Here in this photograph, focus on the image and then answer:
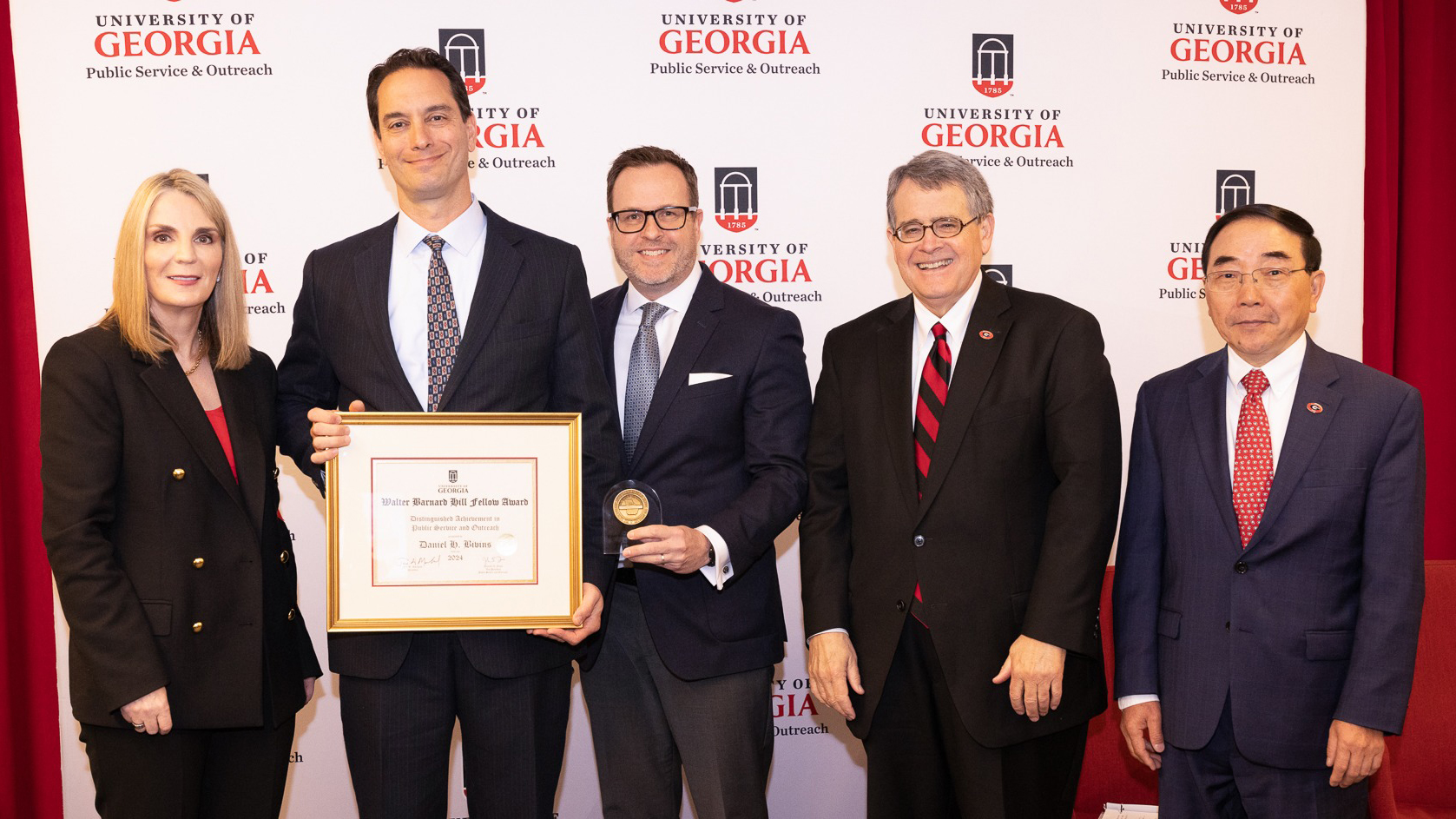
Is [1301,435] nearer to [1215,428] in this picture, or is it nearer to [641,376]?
[1215,428]

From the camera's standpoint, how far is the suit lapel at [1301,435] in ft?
7.19

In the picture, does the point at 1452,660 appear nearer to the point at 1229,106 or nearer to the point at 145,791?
the point at 1229,106

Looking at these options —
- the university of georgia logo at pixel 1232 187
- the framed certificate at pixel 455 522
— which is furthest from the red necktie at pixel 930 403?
the university of georgia logo at pixel 1232 187

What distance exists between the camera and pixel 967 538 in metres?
2.30

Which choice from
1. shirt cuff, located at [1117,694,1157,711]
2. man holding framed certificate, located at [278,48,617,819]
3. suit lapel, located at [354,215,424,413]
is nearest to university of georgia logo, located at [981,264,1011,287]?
shirt cuff, located at [1117,694,1157,711]

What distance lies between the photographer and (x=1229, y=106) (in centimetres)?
408

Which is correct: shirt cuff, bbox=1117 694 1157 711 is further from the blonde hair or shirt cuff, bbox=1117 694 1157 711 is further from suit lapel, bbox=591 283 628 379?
the blonde hair

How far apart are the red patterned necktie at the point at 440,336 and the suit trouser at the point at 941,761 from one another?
1311 mm

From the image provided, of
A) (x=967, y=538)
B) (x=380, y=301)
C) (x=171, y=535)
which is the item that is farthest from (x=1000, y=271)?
(x=171, y=535)

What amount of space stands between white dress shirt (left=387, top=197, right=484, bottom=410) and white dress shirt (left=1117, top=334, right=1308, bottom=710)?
6.34 feet

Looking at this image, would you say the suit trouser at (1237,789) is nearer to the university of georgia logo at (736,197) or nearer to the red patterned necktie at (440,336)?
the red patterned necktie at (440,336)

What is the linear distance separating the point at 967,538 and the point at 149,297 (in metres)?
2.14

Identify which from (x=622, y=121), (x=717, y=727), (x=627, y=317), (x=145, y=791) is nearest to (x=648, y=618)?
(x=717, y=727)

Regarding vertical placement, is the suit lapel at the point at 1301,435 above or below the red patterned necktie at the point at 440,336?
below
